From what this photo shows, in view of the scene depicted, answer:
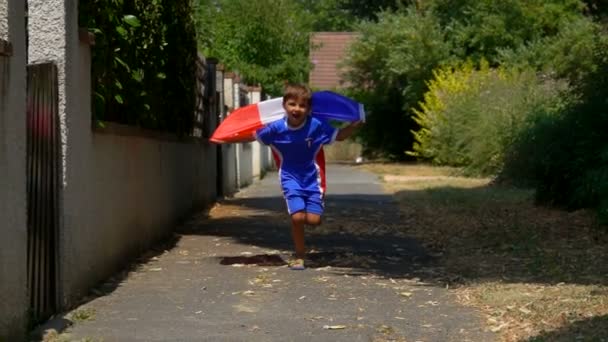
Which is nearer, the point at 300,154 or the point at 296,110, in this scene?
the point at 296,110

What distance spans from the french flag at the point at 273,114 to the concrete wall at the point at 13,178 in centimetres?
403

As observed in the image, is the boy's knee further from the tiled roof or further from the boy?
the tiled roof

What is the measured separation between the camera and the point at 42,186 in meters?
7.64

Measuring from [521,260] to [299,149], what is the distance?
217 centimetres

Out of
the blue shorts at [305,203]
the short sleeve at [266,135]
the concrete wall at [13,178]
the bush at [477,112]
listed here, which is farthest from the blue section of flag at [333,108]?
the bush at [477,112]

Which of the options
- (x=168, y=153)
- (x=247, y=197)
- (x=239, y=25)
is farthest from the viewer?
(x=239, y=25)

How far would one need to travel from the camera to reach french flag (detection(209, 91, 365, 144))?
10789mm

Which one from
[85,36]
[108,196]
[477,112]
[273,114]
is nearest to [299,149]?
[273,114]

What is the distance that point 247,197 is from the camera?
2066 cm

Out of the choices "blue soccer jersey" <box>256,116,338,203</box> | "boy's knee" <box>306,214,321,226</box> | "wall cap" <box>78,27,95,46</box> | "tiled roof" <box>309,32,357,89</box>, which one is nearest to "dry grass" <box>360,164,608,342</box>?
"boy's knee" <box>306,214,321,226</box>

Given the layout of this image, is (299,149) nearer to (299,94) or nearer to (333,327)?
(299,94)

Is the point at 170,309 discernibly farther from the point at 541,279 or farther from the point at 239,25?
the point at 239,25

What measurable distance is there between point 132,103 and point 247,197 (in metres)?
9.66

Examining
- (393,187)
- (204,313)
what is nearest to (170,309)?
(204,313)
